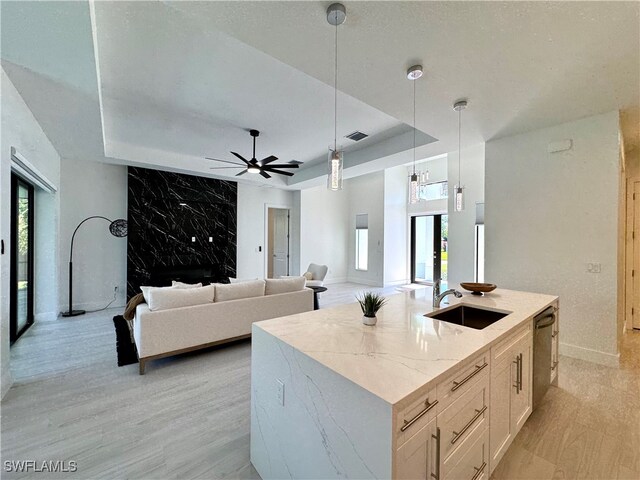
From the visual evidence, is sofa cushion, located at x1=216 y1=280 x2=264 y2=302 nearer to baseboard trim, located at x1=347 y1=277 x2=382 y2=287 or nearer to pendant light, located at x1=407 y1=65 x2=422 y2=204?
pendant light, located at x1=407 y1=65 x2=422 y2=204

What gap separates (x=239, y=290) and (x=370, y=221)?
568 cm

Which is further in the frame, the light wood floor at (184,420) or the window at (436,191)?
the window at (436,191)

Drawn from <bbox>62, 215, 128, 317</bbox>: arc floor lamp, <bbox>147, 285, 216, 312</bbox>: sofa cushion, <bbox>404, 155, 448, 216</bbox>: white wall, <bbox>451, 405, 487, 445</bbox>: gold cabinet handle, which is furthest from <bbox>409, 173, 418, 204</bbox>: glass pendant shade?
<bbox>62, 215, 128, 317</bbox>: arc floor lamp

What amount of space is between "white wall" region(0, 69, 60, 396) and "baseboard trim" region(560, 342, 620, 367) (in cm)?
563

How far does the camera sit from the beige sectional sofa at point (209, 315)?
2904 mm

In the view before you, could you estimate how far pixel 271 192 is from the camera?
785cm

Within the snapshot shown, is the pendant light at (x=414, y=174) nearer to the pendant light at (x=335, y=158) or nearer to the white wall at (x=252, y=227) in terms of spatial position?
the pendant light at (x=335, y=158)

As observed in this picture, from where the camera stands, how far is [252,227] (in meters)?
7.53

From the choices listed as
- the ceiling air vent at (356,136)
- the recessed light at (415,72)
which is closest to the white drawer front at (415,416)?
the recessed light at (415,72)

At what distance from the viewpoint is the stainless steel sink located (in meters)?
2.21

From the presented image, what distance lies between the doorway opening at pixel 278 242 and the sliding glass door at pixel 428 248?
12.8 ft

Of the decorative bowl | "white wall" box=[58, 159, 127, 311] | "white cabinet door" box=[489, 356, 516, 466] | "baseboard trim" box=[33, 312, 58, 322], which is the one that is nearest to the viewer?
"white cabinet door" box=[489, 356, 516, 466]

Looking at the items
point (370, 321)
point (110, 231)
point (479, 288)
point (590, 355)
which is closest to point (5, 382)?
point (370, 321)

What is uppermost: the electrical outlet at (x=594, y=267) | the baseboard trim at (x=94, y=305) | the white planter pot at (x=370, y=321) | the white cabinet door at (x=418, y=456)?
the electrical outlet at (x=594, y=267)
